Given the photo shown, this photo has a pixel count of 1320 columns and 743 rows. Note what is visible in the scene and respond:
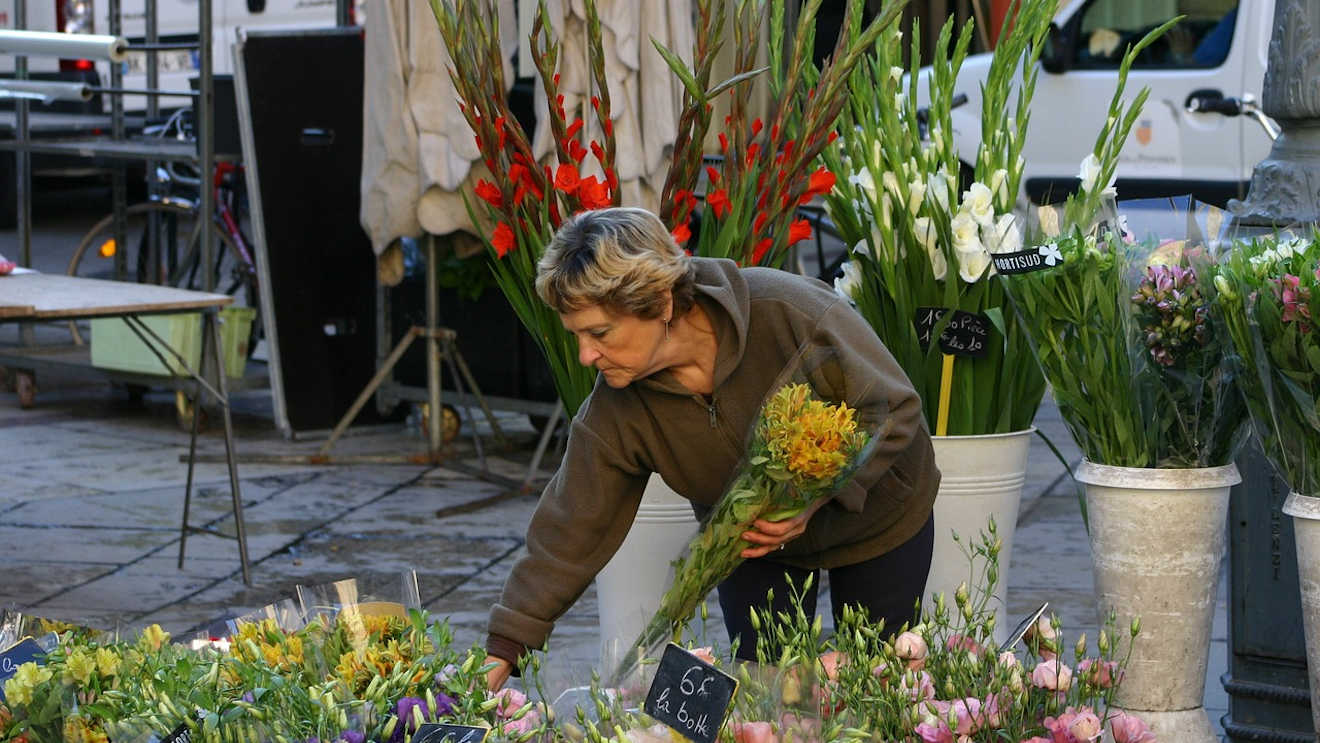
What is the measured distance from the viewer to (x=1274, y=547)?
10.7 ft

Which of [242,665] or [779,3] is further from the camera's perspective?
[779,3]

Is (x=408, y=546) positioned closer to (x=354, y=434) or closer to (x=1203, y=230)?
(x=354, y=434)

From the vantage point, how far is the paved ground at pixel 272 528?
462cm

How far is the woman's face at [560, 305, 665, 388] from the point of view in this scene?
2393mm

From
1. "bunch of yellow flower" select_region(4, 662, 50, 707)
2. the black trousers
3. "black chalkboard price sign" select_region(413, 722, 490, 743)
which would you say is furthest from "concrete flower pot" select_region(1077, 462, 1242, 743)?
"bunch of yellow flower" select_region(4, 662, 50, 707)

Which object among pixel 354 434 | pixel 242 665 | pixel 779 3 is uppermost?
pixel 779 3

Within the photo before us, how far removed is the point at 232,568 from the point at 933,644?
3433 millimetres

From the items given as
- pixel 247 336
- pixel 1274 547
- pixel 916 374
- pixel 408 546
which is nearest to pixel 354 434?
pixel 247 336

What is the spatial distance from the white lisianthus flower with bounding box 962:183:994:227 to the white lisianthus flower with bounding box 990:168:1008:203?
0.08m

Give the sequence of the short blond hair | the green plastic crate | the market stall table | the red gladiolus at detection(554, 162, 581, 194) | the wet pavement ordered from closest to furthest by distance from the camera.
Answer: the short blond hair → the red gladiolus at detection(554, 162, 581, 194) → the market stall table → the wet pavement → the green plastic crate

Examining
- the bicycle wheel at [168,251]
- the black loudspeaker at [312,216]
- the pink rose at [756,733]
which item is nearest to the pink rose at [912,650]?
the pink rose at [756,733]

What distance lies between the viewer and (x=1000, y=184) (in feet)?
11.4

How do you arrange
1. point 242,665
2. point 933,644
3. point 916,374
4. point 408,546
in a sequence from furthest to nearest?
point 408,546 → point 916,374 → point 933,644 → point 242,665

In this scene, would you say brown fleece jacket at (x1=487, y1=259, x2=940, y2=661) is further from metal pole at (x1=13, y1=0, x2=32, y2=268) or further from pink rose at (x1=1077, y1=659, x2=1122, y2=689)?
metal pole at (x1=13, y1=0, x2=32, y2=268)
